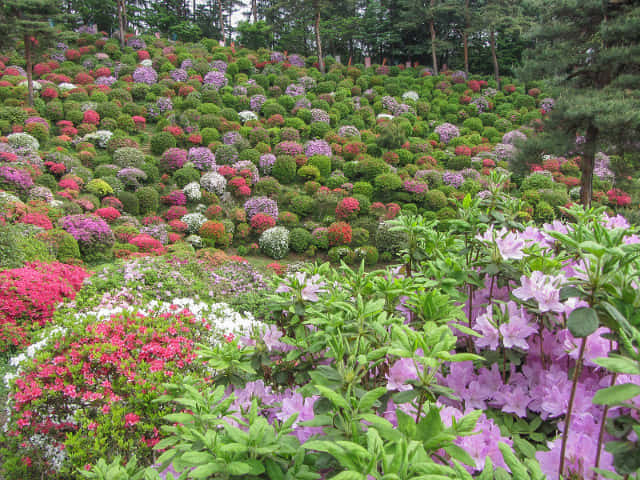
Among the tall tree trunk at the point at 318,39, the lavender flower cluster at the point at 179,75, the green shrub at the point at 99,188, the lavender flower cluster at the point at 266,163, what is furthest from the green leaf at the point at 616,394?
the tall tree trunk at the point at 318,39

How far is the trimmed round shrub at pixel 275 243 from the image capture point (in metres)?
10.5

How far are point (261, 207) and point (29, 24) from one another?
11313 mm

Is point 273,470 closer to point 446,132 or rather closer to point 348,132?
point 348,132

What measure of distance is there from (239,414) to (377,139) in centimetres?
1546

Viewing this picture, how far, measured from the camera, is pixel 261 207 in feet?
38.4

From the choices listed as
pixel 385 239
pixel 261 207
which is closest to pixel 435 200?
pixel 385 239

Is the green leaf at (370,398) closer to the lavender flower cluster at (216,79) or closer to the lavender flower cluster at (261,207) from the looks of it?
the lavender flower cluster at (261,207)

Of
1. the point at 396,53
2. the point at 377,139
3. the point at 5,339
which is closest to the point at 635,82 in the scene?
the point at 377,139

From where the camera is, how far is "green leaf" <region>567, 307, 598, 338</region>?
0.77 meters

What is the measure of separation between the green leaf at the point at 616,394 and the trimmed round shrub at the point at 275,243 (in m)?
9.92

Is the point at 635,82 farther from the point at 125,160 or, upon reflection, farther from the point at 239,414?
the point at 125,160

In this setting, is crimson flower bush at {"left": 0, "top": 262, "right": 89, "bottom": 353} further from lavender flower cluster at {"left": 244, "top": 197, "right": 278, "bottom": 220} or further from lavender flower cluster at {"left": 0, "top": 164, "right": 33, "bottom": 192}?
lavender flower cluster at {"left": 244, "top": 197, "right": 278, "bottom": 220}

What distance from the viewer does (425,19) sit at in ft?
75.5

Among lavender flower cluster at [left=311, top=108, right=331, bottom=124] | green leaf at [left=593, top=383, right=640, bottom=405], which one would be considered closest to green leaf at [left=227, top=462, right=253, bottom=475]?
green leaf at [left=593, top=383, right=640, bottom=405]
